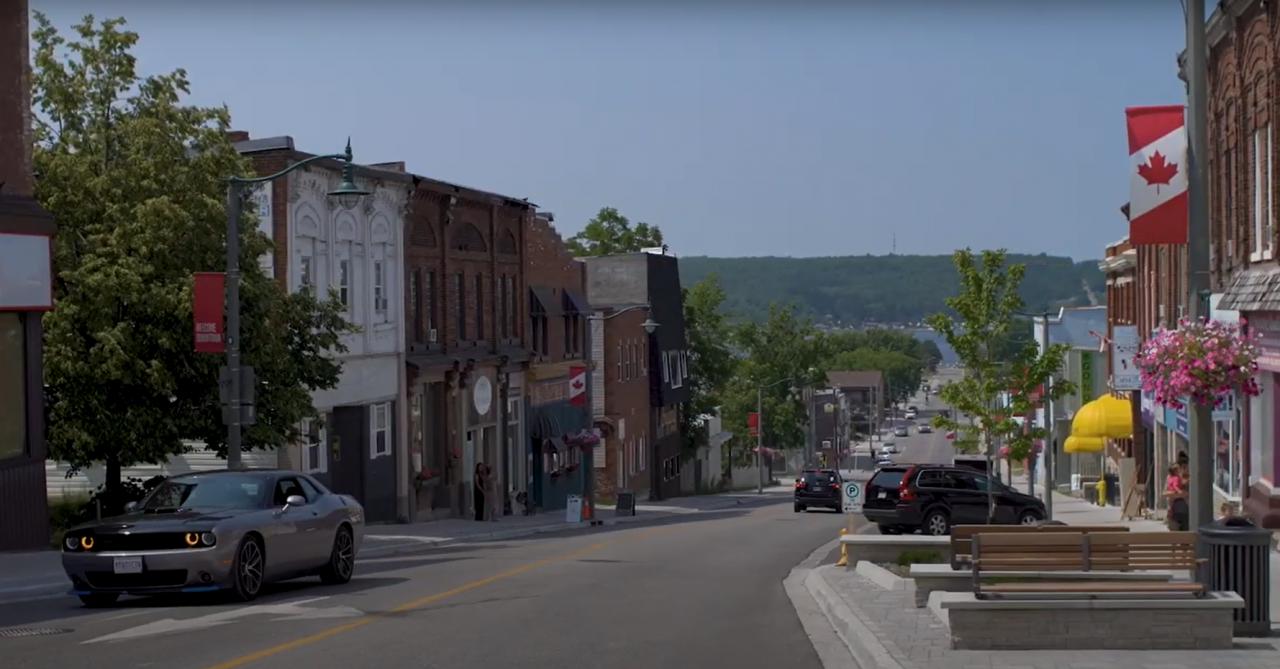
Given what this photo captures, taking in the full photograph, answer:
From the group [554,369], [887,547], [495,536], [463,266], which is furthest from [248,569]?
[554,369]

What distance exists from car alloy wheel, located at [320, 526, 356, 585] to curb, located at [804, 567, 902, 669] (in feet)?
19.0

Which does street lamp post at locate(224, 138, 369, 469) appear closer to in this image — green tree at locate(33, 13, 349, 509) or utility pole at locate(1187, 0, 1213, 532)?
green tree at locate(33, 13, 349, 509)

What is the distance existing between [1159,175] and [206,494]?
Answer: 35.5ft

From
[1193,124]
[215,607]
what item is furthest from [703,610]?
[1193,124]

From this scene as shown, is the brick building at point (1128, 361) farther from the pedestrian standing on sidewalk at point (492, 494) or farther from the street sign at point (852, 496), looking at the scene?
the pedestrian standing on sidewalk at point (492, 494)

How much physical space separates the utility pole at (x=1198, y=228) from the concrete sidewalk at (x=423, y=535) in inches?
526

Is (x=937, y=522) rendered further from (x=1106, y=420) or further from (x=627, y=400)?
Answer: (x=627, y=400)

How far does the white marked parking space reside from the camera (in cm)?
1459

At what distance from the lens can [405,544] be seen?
3350 cm

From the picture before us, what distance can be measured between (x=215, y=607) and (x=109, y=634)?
94.6 inches

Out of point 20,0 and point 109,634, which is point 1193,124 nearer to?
point 109,634

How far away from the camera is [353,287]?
42.0 meters

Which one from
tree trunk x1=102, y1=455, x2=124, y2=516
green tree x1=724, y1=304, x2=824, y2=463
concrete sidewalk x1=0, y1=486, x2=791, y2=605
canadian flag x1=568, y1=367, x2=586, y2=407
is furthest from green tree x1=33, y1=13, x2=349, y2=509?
green tree x1=724, y1=304, x2=824, y2=463

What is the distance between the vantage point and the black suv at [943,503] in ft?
108
